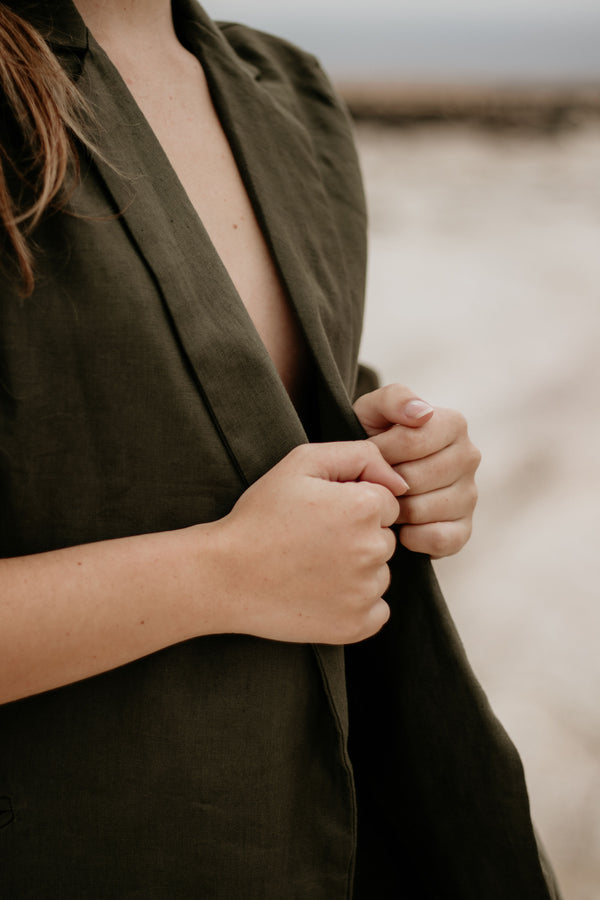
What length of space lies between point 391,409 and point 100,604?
27 centimetres

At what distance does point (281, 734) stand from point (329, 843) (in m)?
0.11

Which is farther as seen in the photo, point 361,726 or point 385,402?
point 361,726

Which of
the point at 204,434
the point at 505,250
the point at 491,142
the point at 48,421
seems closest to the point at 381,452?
the point at 204,434

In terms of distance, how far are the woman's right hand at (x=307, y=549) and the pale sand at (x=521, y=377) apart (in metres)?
1.04

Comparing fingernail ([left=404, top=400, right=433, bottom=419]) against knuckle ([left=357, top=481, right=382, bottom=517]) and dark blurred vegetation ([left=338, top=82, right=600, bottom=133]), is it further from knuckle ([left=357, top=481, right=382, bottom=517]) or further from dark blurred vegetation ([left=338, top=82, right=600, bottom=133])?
dark blurred vegetation ([left=338, top=82, right=600, bottom=133])

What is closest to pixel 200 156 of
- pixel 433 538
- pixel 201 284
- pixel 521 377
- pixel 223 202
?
pixel 223 202

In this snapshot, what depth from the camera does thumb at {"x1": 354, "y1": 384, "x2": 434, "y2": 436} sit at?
547 mm

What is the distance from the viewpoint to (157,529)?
1.64ft

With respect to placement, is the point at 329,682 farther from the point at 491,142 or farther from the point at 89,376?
the point at 491,142

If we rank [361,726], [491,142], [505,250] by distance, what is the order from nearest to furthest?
[361,726] < [505,250] < [491,142]

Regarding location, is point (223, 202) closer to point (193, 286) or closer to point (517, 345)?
point (193, 286)

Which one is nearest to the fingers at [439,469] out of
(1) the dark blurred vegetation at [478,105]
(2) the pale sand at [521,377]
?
(2) the pale sand at [521,377]

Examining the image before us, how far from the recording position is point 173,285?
0.49m

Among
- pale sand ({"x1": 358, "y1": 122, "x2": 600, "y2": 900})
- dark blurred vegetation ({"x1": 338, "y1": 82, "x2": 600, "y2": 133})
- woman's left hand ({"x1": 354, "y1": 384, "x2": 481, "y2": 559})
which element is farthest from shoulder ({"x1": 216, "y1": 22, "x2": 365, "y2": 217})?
dark blurred vegetation ({"x1": 338, "y1": 82, "x2": 600, "y2": 133})
